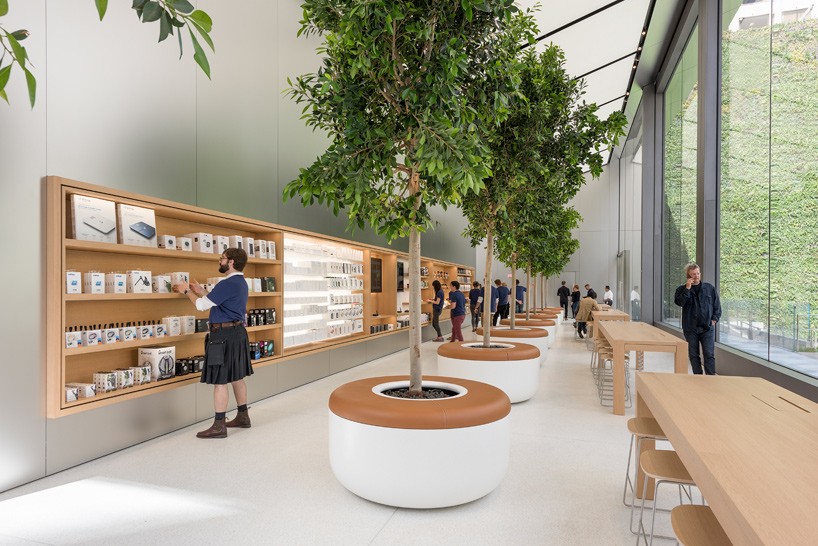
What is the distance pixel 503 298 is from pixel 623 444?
9.18 metres

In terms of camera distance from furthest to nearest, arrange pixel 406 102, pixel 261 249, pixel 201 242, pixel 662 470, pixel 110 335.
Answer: pixel 261 249 → pixel 201 242 → pixel 110 335 → pixel 406 102 → pixel 662 470

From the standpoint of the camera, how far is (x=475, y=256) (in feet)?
57.0

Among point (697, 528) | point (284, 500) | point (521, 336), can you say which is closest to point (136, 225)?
point (284, 500)

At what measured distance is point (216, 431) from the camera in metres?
4.21

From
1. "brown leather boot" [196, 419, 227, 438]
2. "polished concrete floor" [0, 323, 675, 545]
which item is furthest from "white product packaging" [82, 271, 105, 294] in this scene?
"brown leather boot" [196, 419, 227, 438]

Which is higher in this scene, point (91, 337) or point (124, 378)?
point (91, 337)

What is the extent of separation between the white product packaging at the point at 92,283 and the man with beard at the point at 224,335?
2.29 feet

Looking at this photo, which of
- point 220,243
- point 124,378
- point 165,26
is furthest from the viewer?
point 220,243

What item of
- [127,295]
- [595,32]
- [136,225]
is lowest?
[127,295]

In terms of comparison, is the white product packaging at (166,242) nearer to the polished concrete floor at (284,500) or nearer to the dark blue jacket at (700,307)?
the polished concrete floor at (284,500)

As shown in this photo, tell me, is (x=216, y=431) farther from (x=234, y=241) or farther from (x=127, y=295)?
(x=234, y=241)

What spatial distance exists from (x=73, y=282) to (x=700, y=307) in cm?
625

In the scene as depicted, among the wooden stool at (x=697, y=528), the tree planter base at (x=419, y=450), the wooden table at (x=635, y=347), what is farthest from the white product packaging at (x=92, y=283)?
the wooden table at (x=635, y=347)

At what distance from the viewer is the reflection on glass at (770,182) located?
5.04 metres
